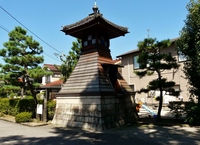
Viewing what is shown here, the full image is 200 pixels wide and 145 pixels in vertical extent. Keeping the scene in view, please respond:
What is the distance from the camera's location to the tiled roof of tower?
1166 cm

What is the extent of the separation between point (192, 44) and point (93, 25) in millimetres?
6407

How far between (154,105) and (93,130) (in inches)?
491

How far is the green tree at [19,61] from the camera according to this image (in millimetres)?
13486

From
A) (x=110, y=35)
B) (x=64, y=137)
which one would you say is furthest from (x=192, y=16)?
(x=64, y=137)

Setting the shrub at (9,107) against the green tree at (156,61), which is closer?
the green tree at (156,61)

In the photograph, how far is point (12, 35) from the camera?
45.9 ft

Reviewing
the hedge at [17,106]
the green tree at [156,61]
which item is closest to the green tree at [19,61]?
the hedge at [17,106]

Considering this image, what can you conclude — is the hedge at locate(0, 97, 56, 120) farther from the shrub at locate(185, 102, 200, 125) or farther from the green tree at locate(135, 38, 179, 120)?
the shrub at locate(185, 102, 200, 125)

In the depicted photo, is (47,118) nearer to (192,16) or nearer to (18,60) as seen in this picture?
(18,60)

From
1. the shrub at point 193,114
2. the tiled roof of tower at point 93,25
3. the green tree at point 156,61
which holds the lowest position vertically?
the shrub at point 193,114

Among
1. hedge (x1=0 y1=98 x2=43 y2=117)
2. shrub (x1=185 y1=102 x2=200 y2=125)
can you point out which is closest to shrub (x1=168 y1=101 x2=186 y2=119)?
shrub (x1=185 y1=102 x2=200 y2=125)

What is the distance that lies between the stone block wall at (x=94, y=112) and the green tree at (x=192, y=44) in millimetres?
4421

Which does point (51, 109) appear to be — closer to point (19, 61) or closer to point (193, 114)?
point (19, 61)

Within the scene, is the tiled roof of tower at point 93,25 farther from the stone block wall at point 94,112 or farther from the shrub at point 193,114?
the shrub at point 193,114
